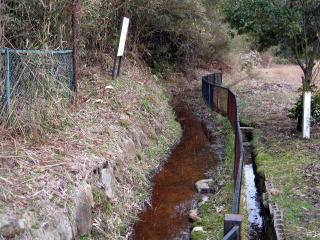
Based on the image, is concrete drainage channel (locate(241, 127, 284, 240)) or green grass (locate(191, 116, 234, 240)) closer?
concrete drainage channel (locate(241, 127, 284, 240))

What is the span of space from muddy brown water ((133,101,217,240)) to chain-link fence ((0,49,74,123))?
8.11 feet

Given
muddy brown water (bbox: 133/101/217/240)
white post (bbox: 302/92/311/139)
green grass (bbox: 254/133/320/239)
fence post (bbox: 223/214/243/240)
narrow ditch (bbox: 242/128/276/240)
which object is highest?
white post (bbox: 302/92/311/139)

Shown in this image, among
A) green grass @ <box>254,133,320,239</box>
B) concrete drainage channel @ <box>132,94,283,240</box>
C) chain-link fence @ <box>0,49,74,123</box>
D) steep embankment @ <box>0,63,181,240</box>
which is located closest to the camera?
steep embankment @ <box>0,63,181,240</box>

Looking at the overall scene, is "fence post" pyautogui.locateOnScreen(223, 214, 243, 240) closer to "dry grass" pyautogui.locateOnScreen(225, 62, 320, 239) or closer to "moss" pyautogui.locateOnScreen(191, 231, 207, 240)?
"dry grass" pyautogui.locateOnScreen(225, 62, 320, 239)

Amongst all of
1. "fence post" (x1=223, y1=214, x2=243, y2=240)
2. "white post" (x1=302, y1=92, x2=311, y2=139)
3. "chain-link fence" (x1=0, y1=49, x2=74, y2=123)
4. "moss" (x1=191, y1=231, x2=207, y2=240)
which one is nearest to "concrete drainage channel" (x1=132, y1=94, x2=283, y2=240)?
"moss" (x1=191, y1=231, x2=207, y2=240)

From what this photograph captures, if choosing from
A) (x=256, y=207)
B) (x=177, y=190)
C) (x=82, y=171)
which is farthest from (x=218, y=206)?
(x=82, y=171)

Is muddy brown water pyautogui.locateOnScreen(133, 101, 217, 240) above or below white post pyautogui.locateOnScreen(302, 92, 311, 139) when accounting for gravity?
below

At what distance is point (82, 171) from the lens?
5.88m

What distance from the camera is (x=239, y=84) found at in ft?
76.4

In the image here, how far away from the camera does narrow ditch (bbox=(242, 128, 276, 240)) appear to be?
6016 mm

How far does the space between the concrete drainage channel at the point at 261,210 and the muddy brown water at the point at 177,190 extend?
0.95 metres

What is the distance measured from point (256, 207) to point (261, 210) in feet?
0.63

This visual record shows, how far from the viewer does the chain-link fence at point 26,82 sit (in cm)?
635

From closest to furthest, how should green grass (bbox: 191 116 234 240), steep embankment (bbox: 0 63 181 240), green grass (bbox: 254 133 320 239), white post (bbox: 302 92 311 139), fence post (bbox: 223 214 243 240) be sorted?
fence post (bbox: 223 214 243 240)
steep embankment (bbox: 0 63 181 240)
green grass (bbox: 254 133 320 239)
green grass (bbox: 191 116 234 240)
white post (bbox: 302 92 311 139)
